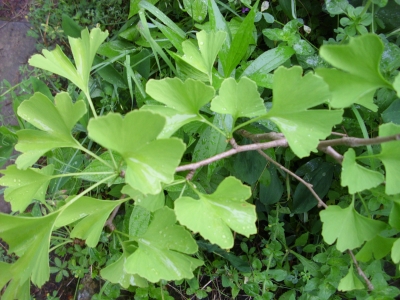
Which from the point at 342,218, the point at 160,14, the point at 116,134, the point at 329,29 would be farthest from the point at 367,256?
the point at 160,14

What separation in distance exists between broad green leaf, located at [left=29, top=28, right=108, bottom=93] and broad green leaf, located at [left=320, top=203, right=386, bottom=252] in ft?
1.40

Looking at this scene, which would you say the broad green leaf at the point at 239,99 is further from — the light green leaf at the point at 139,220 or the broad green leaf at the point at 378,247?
the light green leaf at the point at 139,220

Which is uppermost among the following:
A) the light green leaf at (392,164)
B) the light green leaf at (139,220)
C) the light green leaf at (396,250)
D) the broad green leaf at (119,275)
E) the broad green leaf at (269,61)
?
the broad green leaf at (269,61)

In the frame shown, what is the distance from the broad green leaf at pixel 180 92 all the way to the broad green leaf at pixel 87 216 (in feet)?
0.57

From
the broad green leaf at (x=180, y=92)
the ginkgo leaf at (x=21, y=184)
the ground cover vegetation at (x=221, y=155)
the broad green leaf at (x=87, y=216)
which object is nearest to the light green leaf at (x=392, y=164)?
the ground cover vegetation at (x=221, y=155)

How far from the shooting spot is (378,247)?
521mm

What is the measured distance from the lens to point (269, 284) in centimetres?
82

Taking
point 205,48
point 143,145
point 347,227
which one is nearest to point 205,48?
point 205,48

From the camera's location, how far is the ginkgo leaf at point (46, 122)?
44 centimetres

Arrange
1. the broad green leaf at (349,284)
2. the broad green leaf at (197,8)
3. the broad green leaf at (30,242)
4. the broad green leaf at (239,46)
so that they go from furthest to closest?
the broad green leaf at (197,8)
the broad green leaf at (239,46)
the broad green leaf at (349,284)
the broad green leaf at (30,242)

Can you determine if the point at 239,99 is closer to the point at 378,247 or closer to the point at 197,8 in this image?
the point at 378,247

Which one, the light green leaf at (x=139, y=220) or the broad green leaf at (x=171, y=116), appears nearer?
the broad green leaf at (x=171, y=116)

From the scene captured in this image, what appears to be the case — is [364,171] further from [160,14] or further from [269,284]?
[160,14]

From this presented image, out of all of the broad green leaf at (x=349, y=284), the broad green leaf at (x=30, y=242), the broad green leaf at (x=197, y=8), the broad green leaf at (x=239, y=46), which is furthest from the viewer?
the broad green leaf at (x=197, y=8)
